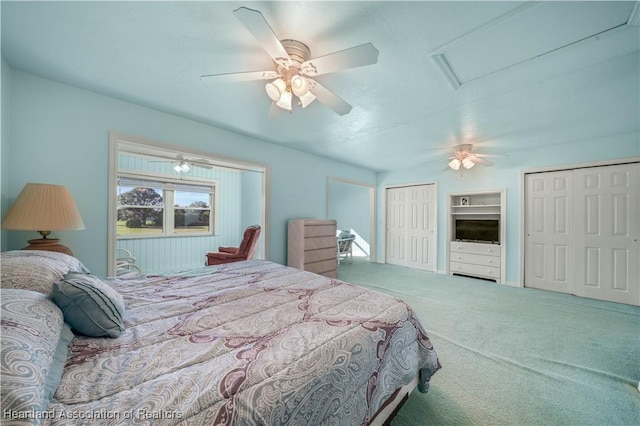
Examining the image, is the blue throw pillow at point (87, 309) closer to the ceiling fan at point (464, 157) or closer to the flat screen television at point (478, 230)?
the ceiling fan at point (464, 157)

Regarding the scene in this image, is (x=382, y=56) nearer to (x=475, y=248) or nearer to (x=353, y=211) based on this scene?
(x=475, y=248)

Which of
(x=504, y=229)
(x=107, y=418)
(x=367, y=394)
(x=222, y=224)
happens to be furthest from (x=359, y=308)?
(x=222, y=224)

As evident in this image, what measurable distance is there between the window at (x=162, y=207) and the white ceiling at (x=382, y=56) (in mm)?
3024

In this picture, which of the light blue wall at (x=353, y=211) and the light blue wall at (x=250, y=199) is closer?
the light blue wall at (x=250, y=199)

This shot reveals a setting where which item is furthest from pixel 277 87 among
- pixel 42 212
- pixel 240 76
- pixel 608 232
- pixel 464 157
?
pixel 608 232

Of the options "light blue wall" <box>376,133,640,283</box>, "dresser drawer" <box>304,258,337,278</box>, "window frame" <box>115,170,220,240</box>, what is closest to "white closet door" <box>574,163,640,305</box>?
"light blue wall" <box>376,133,640,283</box>

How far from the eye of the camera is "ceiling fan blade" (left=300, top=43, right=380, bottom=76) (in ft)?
4.26

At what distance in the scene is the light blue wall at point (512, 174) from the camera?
3.35 meters

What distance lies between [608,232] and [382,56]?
426 cm

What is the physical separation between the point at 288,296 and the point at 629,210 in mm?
4781

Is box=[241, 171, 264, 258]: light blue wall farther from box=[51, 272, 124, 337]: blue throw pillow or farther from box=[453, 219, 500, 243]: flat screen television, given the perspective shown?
box=[51, 272, 124, 337]: blue throw pillow

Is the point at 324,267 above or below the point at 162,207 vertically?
below

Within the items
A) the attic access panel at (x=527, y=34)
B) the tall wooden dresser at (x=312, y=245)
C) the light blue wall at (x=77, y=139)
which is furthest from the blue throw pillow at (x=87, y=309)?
the tall wooden dresser at (x=312, y=245)

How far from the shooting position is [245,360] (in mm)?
858
